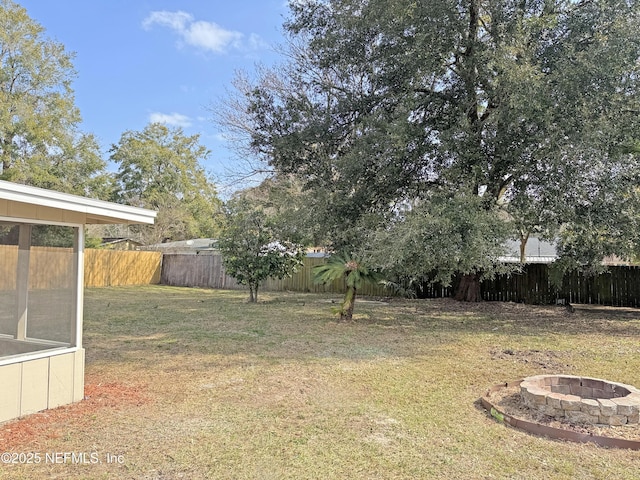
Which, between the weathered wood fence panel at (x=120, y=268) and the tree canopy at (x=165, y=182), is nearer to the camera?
the weathered wood fence panel at (x=120, y=268)

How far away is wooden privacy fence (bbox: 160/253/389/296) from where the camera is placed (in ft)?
56.0

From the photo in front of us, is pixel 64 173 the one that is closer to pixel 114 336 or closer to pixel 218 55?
pixel 218 55

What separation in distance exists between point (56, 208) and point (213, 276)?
15685mm

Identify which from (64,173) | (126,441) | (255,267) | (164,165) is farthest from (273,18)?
(164,165)

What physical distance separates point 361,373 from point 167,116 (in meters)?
28.9

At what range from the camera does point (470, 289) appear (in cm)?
1296

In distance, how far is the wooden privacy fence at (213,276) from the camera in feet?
56.0

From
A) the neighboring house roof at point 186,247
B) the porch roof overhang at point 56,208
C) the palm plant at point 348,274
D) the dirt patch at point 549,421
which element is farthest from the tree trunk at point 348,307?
the neighboring house roof at point 186,247

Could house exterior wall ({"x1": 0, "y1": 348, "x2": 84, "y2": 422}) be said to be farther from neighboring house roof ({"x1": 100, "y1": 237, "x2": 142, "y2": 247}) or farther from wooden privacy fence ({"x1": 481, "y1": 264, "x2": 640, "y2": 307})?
neighboring house roof ({"x1": 100, "y1": 237, "x2": 142, "y2": 247})

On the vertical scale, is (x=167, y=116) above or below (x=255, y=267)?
above

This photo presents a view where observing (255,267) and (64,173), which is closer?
(255,267)

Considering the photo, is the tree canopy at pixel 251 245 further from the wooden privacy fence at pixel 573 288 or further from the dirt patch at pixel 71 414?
the dirt patch at pixel 71 414

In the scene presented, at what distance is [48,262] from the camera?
12.7 ft

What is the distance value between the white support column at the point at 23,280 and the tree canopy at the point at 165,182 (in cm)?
2448
